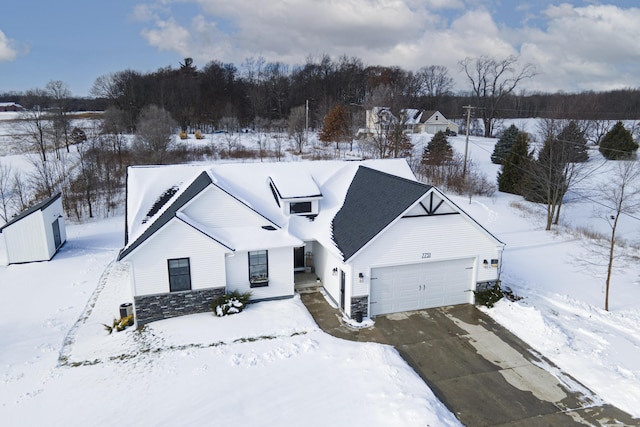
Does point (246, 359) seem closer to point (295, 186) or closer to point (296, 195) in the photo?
point (296, 195)

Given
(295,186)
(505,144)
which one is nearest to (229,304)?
(295,186)

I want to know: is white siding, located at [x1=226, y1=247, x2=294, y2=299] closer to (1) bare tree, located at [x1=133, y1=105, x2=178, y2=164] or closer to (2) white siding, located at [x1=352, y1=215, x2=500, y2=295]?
(2) white siding, located at [x1=352, y1=215, x2=500, y2=295]

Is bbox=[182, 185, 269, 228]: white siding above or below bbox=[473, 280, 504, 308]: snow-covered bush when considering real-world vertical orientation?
above

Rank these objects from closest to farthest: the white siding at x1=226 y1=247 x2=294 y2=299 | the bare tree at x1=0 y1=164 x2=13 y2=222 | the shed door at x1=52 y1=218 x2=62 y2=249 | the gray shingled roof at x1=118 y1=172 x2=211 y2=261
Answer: the gray shingled roof at x1=118 y1=172 x2=211 y2=261, the white siding at x1=226 y1=247 x2=294 y2=299, the shed door at x1=52 y1=218 x2=62 y2=249, the bare tree at x1=0 y1=164 x2=13 y2=222

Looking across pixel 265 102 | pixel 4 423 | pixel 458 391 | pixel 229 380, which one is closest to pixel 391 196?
pixel 458 391

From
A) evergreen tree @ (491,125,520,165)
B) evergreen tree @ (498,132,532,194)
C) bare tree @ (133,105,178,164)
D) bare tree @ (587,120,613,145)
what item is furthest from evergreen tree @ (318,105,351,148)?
bare tree @ (587,120,613,145)
